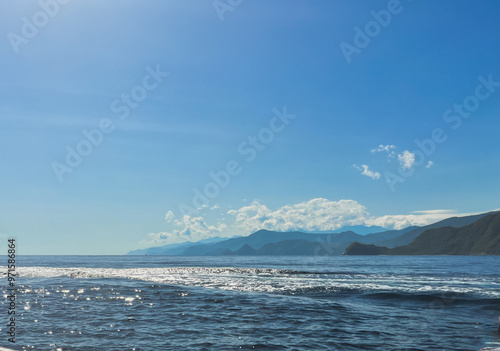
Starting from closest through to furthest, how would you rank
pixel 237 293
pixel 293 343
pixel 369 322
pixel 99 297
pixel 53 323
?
pixel 293 343
pixel 53 323
pixel 369 322
pixel 99 297
pixel 237 293

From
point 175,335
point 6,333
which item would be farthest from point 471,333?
point 6,333

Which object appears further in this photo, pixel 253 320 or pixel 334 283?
pixel 334 283

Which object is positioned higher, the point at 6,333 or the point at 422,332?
the point at 6,333

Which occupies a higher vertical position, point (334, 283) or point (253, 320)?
point (253, 320)

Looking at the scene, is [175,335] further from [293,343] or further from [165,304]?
[165,304]

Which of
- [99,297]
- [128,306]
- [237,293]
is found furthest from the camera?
[237,293]

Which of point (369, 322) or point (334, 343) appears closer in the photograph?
point (334, 343)

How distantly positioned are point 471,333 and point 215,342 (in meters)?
16.3

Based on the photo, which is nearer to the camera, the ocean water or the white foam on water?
the ocean water

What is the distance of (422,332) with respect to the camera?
22.0 m

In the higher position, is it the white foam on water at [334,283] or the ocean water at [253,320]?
the ocean water at [253,320]

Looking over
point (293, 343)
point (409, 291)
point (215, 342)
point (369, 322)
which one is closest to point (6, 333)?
point (215, 342)

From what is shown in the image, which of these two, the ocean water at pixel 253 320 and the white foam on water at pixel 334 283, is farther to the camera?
the white foam on water at pixel 334 283

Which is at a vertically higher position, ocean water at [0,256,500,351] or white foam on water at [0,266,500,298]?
ocean water at [0,256,500,351]
